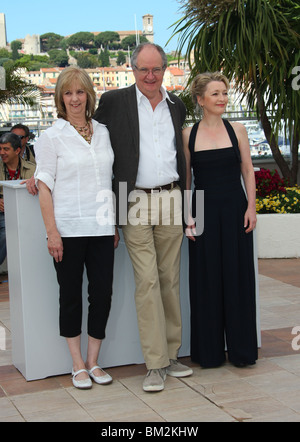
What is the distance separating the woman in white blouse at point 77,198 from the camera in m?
3.50

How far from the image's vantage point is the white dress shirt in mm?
3652

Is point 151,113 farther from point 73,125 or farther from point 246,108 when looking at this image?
point 246,108

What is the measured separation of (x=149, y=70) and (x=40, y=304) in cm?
142

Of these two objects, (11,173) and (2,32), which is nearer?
(11,173)

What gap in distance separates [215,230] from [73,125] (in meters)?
1.01

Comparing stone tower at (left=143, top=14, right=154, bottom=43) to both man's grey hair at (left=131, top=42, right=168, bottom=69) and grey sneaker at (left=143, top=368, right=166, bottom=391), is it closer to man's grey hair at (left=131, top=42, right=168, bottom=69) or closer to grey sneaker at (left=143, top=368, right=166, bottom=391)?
man's grey hair at (left=131, top=42, right=168, bottom=69)

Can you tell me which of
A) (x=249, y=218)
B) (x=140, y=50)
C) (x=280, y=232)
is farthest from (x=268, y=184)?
(x=140, y=50)

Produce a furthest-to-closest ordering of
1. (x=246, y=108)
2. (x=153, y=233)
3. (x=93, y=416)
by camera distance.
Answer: (x=246, y=108)
(x=153, y=233)
(x=93, y=416)

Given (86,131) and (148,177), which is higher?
(86,131)

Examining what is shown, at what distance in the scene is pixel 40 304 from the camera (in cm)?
380

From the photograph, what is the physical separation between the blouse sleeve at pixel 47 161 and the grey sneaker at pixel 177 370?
1.24 meters

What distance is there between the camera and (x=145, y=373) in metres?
3.95

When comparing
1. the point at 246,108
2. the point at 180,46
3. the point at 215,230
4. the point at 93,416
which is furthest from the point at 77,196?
the point at 246,108

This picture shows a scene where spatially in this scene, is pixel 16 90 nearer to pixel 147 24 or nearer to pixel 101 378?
pixel 101 378
